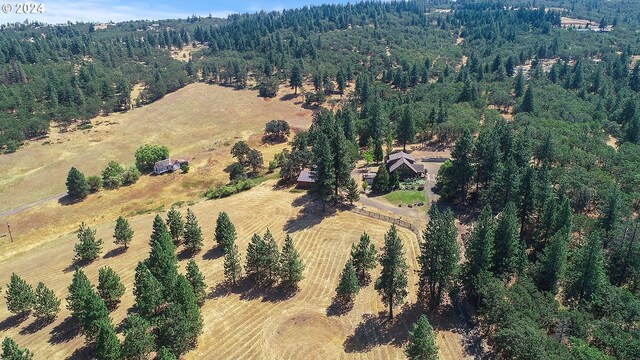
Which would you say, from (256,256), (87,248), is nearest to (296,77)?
(87,248)

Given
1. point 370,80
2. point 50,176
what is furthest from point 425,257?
point 370,80

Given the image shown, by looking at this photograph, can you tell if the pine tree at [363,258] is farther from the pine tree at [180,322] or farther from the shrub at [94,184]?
the shrub at [94,184]

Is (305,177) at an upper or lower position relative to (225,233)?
lower

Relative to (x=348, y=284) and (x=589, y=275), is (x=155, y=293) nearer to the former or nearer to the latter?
(x=348, y=284)

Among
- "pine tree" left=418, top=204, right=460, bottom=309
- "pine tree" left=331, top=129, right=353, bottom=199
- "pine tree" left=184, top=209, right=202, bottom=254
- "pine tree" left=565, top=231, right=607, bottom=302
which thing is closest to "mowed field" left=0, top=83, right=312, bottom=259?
"pine tree" left=184, top=209, right=202, bottom=254

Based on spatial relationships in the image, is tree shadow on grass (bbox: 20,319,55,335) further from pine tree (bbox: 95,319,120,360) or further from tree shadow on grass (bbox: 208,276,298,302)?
tree shadow on grass (bbox: 208,276,298,302)
